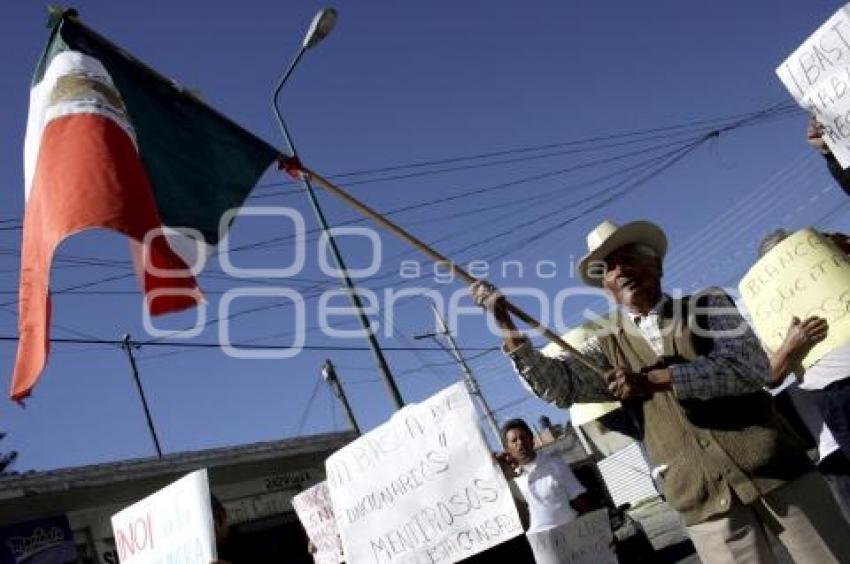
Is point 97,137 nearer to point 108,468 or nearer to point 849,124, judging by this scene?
point 849,124

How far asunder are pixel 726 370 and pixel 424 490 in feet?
7.32

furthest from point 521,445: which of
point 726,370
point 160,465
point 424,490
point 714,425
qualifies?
Result: point 160,465


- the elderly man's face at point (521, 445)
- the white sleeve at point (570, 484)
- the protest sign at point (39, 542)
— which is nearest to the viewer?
the white sleeve at point (570, 484)

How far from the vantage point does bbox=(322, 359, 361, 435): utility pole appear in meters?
26.1

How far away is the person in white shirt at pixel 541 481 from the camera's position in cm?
597

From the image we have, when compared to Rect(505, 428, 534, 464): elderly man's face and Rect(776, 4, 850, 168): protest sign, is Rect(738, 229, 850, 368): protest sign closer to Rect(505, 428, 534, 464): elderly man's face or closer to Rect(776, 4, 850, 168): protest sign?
Rect(776, 4, 850, 168): protest sign

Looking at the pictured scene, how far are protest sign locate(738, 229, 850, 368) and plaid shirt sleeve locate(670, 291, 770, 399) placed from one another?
1.42 m

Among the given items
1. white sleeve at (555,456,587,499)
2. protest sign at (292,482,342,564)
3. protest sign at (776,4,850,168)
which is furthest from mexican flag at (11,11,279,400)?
protest sign at (292,482,342,564)

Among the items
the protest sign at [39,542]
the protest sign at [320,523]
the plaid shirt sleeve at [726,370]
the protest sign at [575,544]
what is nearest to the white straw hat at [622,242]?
the plaid shirt sleeve at [726,370]

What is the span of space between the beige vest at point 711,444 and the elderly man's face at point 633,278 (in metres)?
0.13

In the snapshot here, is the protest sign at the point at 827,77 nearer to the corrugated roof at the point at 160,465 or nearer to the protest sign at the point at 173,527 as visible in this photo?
the protest sign at the point at 173,527

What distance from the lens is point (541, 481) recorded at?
6094 mm

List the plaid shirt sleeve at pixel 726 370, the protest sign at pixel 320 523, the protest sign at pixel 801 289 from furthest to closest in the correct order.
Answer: the protest sign at pixel 320 523
the protest sign at pixel 801 289
the plaid shirt sleeve at pixel 726 370

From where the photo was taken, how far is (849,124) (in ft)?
13.2
